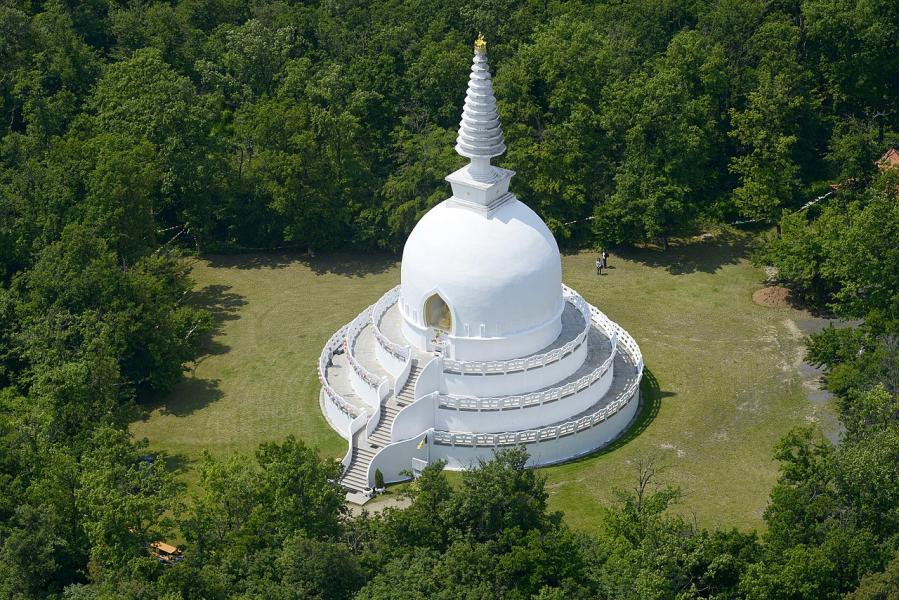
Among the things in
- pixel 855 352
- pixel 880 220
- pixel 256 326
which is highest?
pixel 880 220

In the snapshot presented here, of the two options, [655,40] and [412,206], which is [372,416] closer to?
[412,206]

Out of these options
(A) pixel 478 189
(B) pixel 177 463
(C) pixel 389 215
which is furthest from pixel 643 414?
(B) pixel 177 463

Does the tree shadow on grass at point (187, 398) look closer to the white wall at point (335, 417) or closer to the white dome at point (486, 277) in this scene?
the white wall at point (335, 417)

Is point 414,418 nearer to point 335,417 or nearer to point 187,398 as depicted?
point 335,417

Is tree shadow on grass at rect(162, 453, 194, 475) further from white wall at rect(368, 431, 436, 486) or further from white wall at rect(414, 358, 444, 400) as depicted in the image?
white wall at rect(414, 358, 444, 400)

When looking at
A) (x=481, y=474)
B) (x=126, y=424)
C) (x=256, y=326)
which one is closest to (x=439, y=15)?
(x=256, y=326)

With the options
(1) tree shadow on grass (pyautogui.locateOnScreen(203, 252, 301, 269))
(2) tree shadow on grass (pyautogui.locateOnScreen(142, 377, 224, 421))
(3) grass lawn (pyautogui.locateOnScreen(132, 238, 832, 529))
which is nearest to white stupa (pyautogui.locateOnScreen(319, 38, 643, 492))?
(3) grass lawn (pyautogui.locateOnScreen(132, 238, 832, 529))
